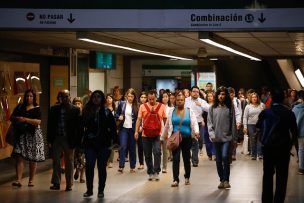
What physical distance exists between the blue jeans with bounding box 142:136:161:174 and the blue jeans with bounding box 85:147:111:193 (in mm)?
2205

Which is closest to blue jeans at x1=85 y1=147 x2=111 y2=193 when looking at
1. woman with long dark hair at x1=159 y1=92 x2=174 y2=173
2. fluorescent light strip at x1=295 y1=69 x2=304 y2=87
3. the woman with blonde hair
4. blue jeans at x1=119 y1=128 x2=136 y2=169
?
woman with long dark hair at x1=159 y1=92 x2=174 y2=173

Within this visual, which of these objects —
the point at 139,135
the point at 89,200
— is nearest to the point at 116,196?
the point at 89,200

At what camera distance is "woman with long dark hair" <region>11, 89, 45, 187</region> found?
13117 millimetres

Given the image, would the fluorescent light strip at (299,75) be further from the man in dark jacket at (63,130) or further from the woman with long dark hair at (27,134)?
the man in dark jacket at (63,130)

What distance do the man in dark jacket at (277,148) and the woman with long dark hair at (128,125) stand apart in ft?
19.1

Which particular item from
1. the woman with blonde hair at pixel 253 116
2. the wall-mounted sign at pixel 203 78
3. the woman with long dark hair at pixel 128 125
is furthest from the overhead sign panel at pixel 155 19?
the wall-mounted sign at pixel 203 78

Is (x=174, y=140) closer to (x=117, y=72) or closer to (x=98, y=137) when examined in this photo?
(x=98, y=137)

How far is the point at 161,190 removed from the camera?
12.6 m

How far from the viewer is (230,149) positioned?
12734 millimetres

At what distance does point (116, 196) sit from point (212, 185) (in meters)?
→ 2.19

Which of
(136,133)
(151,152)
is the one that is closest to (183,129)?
(151,152)

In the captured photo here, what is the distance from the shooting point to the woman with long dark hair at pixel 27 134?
43.0 ft

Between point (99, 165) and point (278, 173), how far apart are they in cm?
328

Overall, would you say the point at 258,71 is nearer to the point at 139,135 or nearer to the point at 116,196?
the point at 139,135
